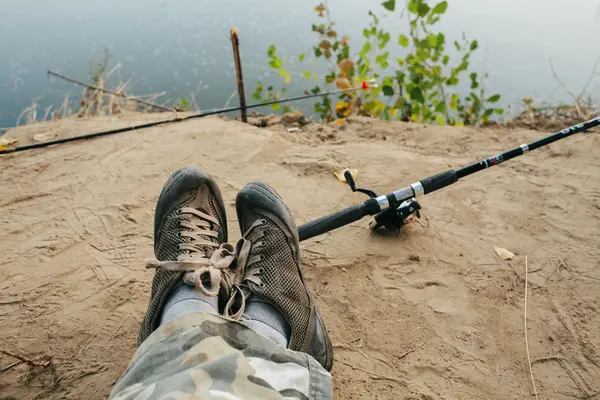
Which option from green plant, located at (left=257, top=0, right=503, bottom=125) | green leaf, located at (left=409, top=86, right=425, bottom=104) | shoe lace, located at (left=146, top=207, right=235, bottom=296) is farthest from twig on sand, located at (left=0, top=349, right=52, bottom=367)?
green leaf, located at (left=409, top=86, right=425, bottom=104)

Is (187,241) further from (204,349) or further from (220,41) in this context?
(220,41)

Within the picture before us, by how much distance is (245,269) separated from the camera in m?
1.62

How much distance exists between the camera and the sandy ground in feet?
5.28

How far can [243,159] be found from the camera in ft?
9.23

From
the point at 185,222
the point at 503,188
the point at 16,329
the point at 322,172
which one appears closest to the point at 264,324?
the point at 185,222

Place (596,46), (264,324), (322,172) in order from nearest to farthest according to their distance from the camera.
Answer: (264,324) → (322,172) → (596,46)

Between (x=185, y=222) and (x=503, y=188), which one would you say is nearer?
(x=185, y=222)

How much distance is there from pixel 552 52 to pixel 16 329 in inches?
239

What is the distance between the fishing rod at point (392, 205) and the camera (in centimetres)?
184

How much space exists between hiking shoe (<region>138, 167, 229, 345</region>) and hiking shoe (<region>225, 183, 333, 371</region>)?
0.08 meters

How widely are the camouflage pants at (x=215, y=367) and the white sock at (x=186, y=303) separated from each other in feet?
0.64

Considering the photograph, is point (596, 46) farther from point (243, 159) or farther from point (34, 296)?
point (34, 296)

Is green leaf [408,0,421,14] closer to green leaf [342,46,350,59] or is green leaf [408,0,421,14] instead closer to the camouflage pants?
green leaf [342,46,350,59]

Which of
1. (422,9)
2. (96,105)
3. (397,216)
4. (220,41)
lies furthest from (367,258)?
(220,41)
